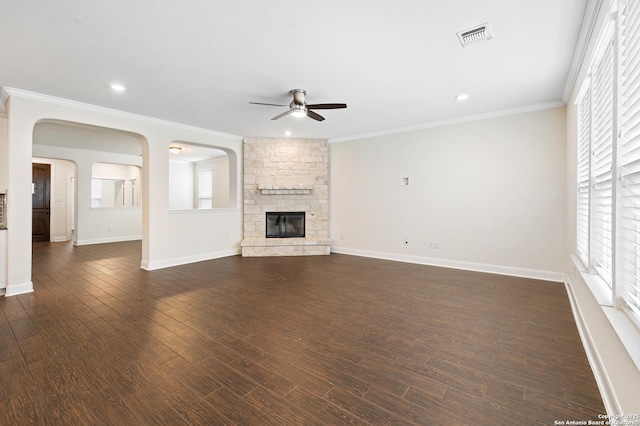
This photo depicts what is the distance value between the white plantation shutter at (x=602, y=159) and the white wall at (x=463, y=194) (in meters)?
1.94

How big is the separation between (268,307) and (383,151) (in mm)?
4050

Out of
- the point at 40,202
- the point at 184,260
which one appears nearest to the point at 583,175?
the point at 184,260

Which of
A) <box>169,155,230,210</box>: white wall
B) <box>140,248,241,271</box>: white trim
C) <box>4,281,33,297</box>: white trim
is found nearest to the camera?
<box>4,281,33,297</box>: white trim

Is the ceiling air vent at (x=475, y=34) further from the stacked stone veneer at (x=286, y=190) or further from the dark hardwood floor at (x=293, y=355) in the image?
the stacked stone veneer at (x=286, y=190)

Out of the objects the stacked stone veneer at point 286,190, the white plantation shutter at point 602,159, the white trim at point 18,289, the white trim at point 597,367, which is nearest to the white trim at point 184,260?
the stacked stone veneer at point 286,190

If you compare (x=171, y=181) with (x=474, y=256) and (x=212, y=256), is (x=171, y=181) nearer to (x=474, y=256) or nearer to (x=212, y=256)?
(x=212, y=256)

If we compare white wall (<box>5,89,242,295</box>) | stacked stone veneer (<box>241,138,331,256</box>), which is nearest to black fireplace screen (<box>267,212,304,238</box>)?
stacked stone veneer (<box>241,138,331,256</box>)

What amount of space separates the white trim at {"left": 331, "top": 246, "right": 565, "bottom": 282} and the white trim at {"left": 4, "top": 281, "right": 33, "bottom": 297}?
17.1ft

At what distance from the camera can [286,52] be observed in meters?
2.71

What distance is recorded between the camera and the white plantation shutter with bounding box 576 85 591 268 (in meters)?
2.67

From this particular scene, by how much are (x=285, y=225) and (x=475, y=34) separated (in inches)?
201

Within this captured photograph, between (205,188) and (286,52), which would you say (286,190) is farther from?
(205,188)

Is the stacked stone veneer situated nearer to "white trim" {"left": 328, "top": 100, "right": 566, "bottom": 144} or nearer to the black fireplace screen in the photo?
the black fireplace screen

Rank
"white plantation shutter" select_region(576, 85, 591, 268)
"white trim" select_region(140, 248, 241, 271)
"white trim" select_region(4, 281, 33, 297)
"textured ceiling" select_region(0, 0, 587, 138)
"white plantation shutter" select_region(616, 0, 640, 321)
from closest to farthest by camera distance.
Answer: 1. "white plantation shutter" select_region(616, 0, 640, 321)
2. "textured ceiling" select_region(0, 0, 587, 138)
3. "white plantation shutter" select_region(576, 85, 591, 268)
4. "white trim" select_region(4, 281, 33, 297)
5. "white trim" select_region(140, 248, 241, 271)
